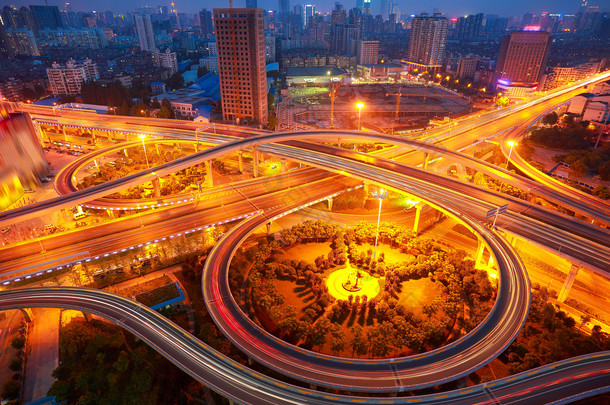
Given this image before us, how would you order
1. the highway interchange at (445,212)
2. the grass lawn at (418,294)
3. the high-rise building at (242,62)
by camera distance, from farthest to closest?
the high-rise building at (242,62) → the grass lawn at (418,294) → the highway interchange at (445,212)

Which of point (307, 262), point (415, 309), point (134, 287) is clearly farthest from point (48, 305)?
point (415, 309)

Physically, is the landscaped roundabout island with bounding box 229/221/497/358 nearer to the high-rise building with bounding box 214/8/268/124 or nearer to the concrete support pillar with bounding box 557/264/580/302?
the concrete support pillar with bounding box 557/264/580/302

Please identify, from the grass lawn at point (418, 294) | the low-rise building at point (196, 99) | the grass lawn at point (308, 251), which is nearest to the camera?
the grass lawn at point (418, 294)

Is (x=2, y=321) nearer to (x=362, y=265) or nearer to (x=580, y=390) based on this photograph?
(x=362, y=265)

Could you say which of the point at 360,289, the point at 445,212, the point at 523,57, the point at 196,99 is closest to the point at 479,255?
the point at 445,212

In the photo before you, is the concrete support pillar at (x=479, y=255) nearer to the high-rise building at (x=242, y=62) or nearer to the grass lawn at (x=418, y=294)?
the grass lawn at (x=418, y=294)

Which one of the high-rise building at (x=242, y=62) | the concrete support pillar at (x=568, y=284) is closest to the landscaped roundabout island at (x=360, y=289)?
the concrete support pillar at (x=568, y=284)

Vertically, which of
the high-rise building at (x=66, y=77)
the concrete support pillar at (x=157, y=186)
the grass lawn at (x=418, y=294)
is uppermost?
the high-rise building at (x=66, y=77)

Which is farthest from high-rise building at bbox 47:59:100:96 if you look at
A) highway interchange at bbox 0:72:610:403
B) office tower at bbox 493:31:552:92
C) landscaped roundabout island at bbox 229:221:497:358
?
office tower at bbox 493:31:552:92
